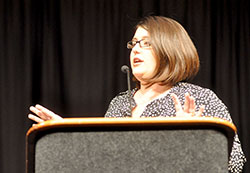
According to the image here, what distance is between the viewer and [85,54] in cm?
288

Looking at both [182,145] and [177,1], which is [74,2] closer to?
[177,1]

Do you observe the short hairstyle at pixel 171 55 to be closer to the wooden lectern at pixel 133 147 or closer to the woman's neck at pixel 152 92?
the woman's neck at pixel 152 92

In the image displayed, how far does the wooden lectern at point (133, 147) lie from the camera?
786mm

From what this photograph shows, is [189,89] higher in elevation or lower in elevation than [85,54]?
lower

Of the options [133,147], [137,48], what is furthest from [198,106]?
[133,147]

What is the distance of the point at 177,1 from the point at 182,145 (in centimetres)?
229

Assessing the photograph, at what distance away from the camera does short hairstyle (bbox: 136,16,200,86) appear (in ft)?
5.17

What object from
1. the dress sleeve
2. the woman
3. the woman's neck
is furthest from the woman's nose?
the dress sleeve

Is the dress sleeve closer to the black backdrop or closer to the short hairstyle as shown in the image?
the short hairstyle

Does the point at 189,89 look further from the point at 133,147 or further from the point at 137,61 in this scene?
the point at 133,147

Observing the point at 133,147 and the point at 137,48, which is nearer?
the point at 133,147

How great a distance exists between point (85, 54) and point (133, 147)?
213 cm

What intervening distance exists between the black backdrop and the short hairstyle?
1249 mm

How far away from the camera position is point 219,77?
115 inches
